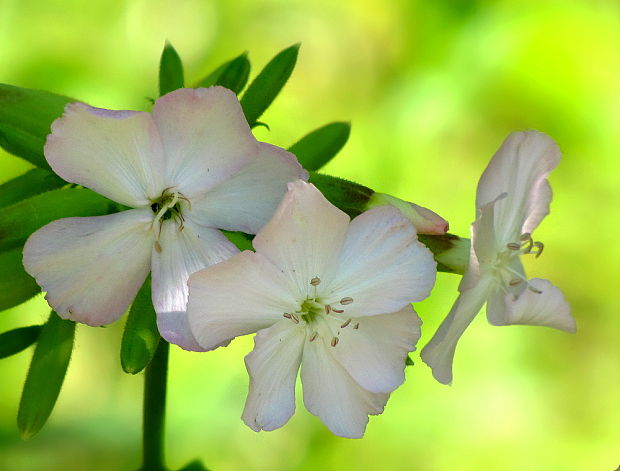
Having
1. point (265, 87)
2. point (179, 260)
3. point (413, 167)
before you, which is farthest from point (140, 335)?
point (413, 167)

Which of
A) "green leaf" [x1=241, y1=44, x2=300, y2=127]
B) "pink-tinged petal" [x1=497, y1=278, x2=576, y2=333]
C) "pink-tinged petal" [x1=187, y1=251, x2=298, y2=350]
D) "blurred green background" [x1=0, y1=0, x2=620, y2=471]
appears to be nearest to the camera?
"pink-tinged petal" [x1=187, y1=251, x2=298, y2=350]

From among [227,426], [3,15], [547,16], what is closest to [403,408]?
[227,426]

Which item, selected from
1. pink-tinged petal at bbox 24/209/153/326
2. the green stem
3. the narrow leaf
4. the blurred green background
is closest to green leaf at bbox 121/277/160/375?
pink-tinged petal at bbox 24/209/153/326

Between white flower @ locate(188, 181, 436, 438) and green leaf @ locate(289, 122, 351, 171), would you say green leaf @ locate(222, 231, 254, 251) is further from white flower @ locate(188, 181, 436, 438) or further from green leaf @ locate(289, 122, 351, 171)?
green leaf @ locate(289, 122, 351, 171)

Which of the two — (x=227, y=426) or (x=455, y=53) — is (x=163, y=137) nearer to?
(x=227, y=426)

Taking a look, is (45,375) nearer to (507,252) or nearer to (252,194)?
(252,194)

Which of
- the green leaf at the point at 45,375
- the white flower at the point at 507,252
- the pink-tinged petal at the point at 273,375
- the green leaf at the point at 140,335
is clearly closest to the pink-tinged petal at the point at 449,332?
the white flower at the point at 507,252
